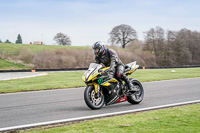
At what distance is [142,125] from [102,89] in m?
2.37

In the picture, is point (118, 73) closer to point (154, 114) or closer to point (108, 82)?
point (108, 82)

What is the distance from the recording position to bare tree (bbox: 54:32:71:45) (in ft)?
277

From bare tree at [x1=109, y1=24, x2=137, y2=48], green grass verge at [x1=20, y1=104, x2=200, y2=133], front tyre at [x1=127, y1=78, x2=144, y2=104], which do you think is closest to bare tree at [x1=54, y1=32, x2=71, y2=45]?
bare tree at [x1=109, y1=24, x2=137, y2=48]

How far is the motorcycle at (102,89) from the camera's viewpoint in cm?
646

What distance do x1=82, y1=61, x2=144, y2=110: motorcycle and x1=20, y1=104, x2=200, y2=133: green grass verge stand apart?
1.32 metres

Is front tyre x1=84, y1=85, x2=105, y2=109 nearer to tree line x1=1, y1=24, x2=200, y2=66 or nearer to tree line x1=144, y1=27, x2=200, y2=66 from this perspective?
tree line x1=1, y1=24, x2=200, y2=66

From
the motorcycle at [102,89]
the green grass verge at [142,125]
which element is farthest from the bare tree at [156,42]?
the green grass verge at [142,125]

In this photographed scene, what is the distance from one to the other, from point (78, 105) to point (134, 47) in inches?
2208

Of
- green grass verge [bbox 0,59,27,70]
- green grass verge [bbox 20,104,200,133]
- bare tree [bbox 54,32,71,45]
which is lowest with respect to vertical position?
green grass verge [bbox 20,104,200,133]

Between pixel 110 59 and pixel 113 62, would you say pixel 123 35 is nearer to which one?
pixel 110 59

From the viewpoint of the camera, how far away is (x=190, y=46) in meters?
65.3

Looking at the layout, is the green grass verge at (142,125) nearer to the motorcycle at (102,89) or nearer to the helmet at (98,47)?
the motorcycle at (102,89)

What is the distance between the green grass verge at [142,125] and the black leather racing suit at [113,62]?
1.74m

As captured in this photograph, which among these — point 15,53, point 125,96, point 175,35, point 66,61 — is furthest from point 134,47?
point 125,96
